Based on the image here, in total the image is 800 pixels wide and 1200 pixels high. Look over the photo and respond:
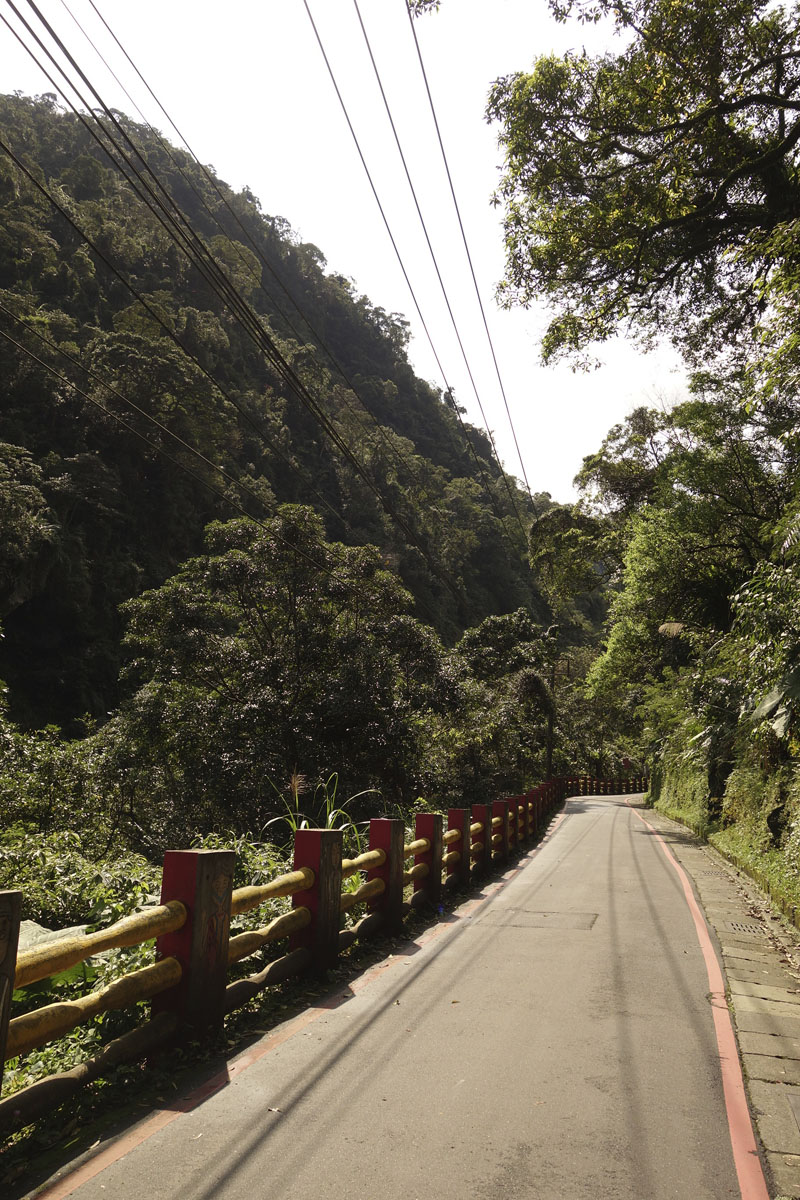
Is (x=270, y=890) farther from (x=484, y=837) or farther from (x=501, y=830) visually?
(x=501, y=830)

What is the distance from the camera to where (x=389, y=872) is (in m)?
7.00

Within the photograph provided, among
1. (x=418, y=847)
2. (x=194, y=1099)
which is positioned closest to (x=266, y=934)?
(x=194, y=1099)

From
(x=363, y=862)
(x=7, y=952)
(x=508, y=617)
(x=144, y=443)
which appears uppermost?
(x=144, y=443)

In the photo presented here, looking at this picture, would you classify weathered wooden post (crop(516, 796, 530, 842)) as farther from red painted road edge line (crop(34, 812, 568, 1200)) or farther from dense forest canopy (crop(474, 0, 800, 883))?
red painted road edge line (crop(34, 812, 568, 1200))

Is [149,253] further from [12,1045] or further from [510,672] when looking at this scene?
[12,1045]

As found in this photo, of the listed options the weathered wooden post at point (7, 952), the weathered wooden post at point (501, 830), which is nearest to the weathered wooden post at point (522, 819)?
the weathered wooden post at point (501, 830)

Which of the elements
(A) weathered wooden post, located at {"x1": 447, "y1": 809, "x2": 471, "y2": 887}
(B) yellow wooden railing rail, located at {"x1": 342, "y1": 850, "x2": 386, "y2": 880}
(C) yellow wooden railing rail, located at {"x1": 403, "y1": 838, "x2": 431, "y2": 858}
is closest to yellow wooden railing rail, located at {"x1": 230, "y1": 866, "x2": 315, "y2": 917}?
(B) yellow wooden railing rail, located at {"x1": 342, "y1": 850, "x2": 386, "y2": 880}

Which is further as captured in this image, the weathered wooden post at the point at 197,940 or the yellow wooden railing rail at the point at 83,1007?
the weathered wooden post at the point at 197,940

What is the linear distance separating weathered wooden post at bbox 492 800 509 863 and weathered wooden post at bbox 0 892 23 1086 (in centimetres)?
995

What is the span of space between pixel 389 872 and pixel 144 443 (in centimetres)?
4276

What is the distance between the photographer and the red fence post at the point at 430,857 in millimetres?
8352

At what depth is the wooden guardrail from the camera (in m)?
3.05

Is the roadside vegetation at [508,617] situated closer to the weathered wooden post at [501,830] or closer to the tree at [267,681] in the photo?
the tree at [267,681]

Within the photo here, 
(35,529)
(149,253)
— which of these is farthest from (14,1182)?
(149,253)
